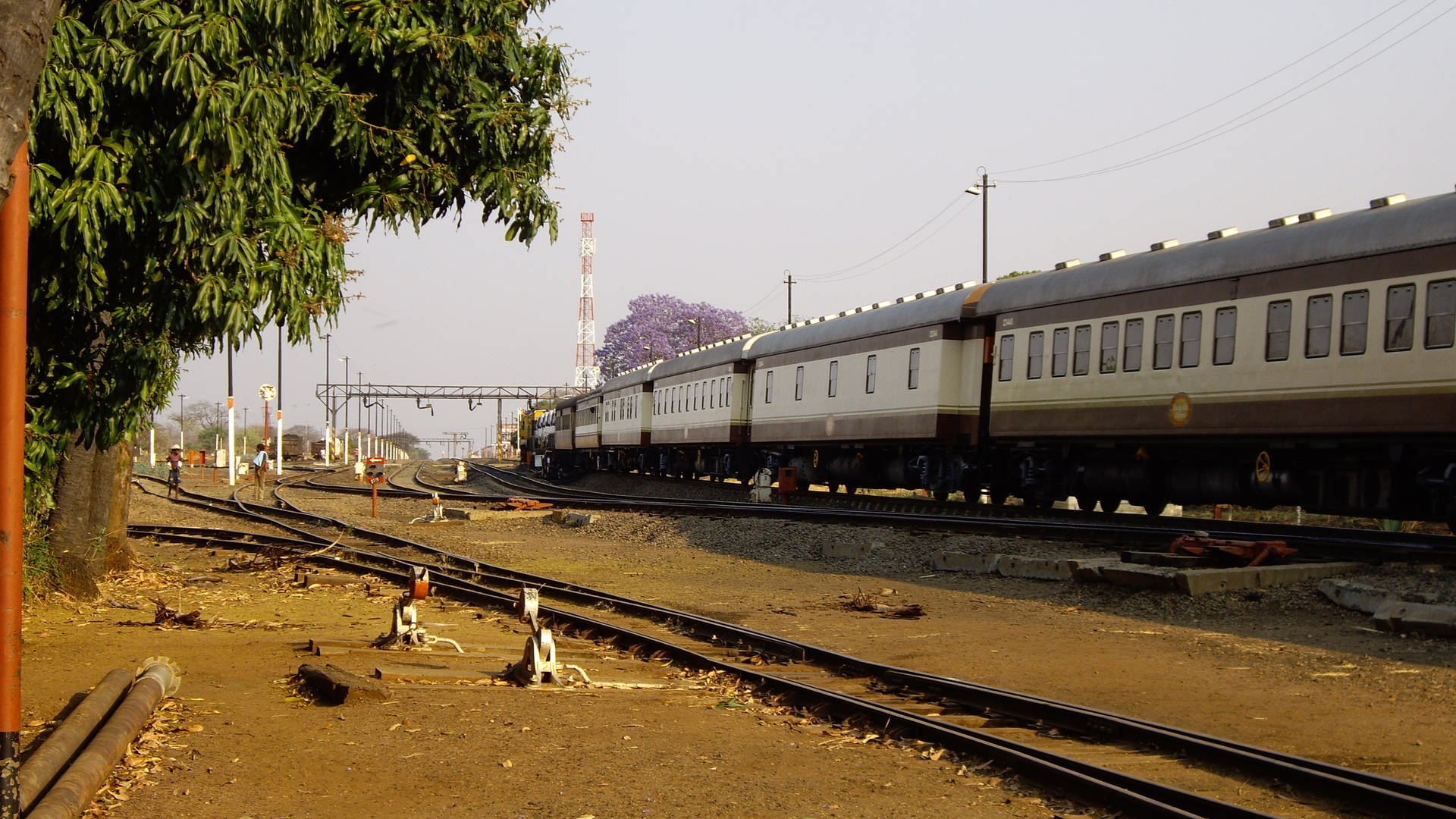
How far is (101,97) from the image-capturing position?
6.78 metres

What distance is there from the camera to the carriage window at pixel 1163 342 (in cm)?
1820

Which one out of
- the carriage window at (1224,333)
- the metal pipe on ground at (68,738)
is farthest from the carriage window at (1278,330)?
the metal pipe on ground at (68,738)

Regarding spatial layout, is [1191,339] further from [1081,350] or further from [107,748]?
[107,748]

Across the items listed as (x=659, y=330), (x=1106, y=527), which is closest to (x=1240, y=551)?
(x=1106, y=527)

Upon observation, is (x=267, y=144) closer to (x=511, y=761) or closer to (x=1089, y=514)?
(x=511, y=761)

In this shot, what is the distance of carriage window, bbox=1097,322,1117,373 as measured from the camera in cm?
1941

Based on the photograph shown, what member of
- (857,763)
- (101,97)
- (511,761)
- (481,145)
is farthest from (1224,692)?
(101,97)

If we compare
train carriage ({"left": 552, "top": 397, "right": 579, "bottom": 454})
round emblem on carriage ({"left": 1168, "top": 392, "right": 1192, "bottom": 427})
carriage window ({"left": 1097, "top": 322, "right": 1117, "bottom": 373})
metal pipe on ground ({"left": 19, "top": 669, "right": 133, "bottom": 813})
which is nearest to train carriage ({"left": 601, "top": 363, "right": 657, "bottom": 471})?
train carriage ({"left": 552, "top": 397, "right": 579, "bottom": 454})

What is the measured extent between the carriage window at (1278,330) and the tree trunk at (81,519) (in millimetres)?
13674

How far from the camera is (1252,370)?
16.7 m

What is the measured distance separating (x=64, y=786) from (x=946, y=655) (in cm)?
696

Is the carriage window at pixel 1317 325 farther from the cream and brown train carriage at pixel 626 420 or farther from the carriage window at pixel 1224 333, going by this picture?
the cream and brown train carriage at pixel 626 420

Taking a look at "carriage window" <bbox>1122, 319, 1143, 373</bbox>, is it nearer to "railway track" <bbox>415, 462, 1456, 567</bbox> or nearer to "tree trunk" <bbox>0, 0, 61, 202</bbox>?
"railway track" <bbox>415, 462, 1456, 567</bbox>

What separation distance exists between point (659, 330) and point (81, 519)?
82.1 m
